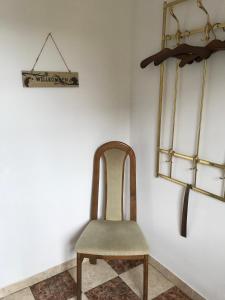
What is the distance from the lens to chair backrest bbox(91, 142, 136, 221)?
1950 millimetres

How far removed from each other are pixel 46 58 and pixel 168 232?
150cm

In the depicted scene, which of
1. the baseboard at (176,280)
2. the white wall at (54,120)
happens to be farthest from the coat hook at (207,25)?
the baseboard at (176,280)

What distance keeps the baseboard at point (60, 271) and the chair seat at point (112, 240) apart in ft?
1.50

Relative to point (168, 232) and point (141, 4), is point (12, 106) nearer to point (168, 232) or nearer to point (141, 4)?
point (141, 4)

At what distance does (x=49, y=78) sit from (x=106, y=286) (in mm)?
1557

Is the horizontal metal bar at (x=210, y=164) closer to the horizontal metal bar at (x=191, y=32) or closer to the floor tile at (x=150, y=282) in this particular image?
the horizontal metal bar at (x=191, y=32)

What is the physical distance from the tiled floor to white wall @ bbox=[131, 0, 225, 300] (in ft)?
0.49

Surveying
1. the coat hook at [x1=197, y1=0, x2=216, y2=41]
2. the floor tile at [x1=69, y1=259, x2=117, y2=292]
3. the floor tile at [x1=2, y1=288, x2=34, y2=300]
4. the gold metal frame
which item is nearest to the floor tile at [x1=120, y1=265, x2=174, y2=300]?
the floor tile at [x1=69, y1=259, x2=117, y2=292]

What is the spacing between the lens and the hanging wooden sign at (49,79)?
1569mm

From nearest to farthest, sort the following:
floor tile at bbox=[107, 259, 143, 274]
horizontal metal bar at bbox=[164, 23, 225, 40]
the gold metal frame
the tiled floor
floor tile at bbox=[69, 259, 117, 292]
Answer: horizontal metal bar at bbox=[164, 23, 225, 40]
the gold metal frame
the tiled floor
floor tile at bbox=[69, 259, 117, 292]
floor tile at bbox=[107, 259, 143, 274]

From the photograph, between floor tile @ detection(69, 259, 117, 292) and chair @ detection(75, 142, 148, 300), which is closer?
chair @ detection(75, 142, 148, 300)

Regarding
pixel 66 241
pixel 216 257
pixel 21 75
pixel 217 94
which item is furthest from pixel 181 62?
pixel 66 241

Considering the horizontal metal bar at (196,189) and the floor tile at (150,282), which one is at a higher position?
the horizontal metal bar at (196,189)

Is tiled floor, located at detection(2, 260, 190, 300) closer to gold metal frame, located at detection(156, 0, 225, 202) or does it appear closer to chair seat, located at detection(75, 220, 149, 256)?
chair seat, located at detection(75, 220, 149, 256)
